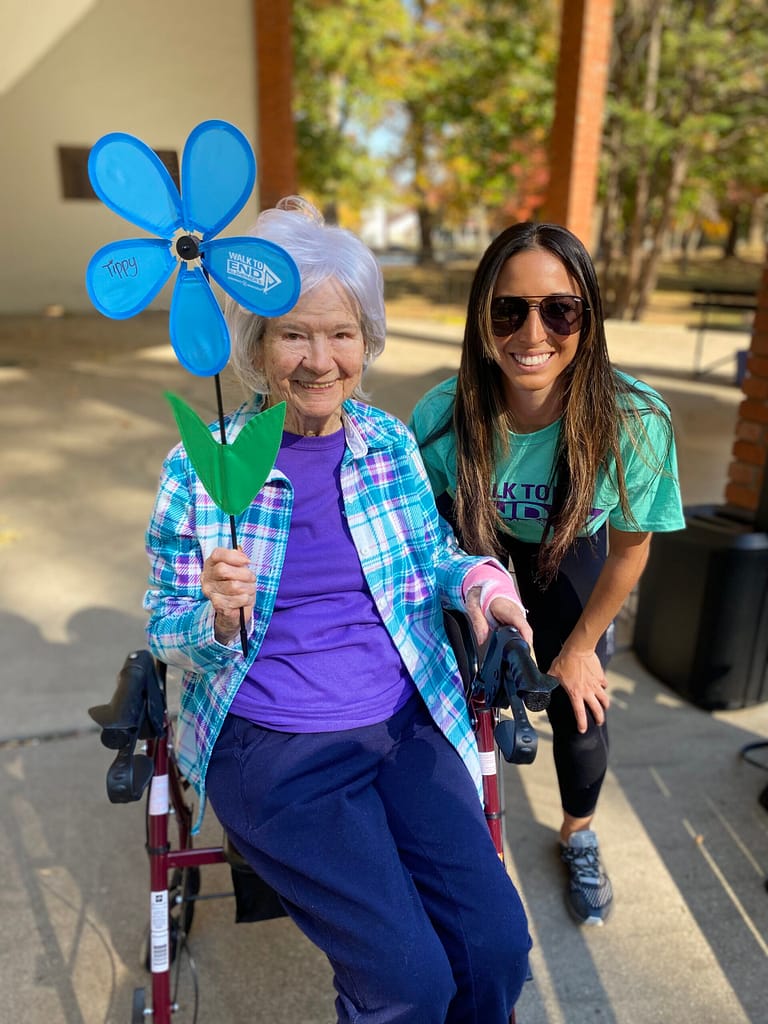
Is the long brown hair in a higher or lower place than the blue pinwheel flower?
lower

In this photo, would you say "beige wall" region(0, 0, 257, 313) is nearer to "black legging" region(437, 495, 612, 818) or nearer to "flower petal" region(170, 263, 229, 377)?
"black legging" region(437, 495, 612, 818)

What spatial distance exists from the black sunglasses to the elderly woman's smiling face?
319 millimetres

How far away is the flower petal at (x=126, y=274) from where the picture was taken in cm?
129

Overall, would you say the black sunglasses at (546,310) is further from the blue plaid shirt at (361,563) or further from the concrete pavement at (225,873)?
the concrete pavement at (225,873)

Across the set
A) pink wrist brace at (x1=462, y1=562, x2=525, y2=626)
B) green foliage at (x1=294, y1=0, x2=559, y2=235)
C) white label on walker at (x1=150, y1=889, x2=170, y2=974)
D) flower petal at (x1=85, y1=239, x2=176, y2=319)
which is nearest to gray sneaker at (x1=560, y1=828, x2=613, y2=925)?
pink wrist brace at (x1=462, y1=562, x2=525, y2=626)

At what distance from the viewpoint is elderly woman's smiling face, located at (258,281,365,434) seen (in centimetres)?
149

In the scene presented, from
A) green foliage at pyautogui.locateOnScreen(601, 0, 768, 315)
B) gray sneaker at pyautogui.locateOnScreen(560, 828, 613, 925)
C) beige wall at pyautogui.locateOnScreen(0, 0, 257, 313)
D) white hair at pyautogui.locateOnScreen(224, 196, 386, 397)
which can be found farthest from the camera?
green foliage at pyautogui.locateOnScreen(601, 0, 768, 315)

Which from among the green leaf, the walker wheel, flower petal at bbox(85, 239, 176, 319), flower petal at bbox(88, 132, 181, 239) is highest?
flower petal at bbox(88, 132, 181, 239)

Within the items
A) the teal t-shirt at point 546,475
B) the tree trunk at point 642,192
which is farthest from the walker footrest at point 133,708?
the tree trunk at point 642,192

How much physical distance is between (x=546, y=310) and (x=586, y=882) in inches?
56.6

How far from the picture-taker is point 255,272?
1.27 m

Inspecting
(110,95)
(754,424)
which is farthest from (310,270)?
(110,95)

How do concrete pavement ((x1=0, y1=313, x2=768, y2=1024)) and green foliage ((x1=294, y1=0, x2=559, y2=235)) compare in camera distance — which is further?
green foliage ((x1=294, y1=0, x2=559, y2=235))

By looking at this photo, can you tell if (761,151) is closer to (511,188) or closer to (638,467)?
(511,188)
